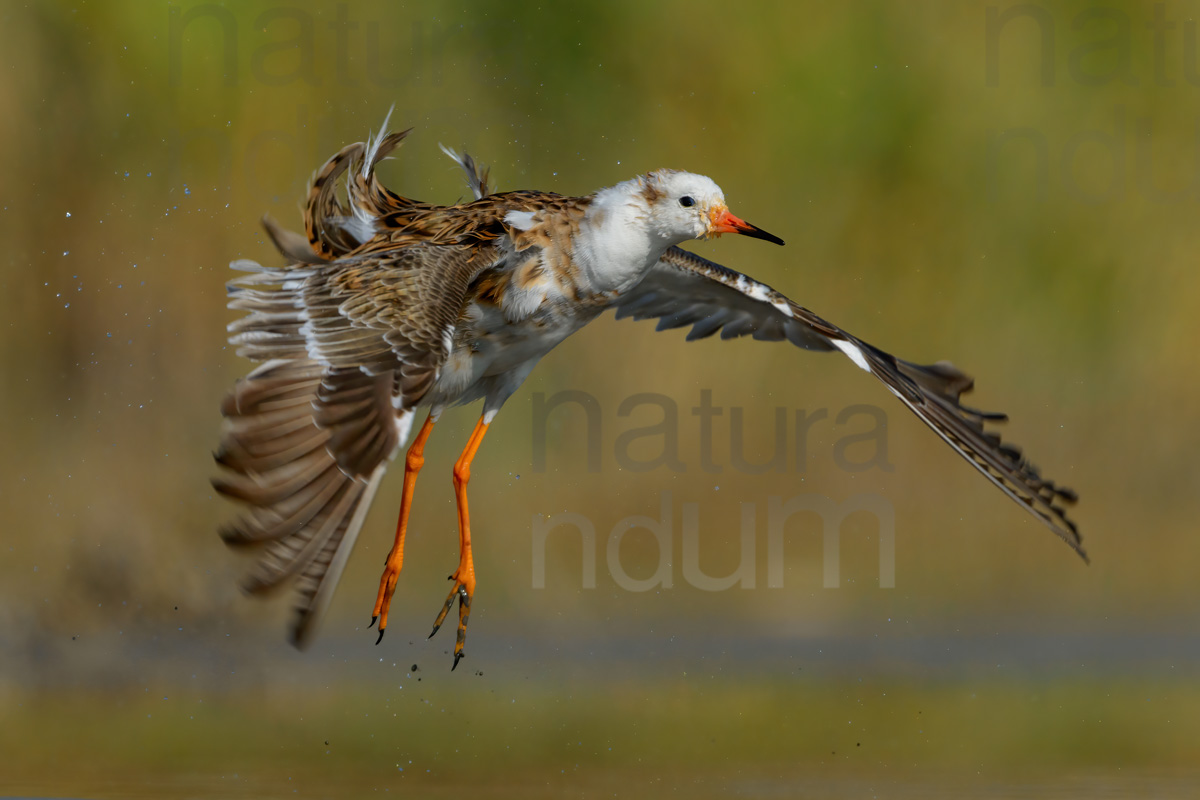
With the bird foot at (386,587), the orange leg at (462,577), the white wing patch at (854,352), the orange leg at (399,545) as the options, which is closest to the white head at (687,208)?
the white wing patch at (854,352)

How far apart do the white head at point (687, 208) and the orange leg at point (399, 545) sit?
1975 mm

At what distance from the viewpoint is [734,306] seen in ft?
36.0

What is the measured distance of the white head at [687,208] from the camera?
9094 millimetres

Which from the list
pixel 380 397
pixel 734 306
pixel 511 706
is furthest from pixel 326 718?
pixel 380 397

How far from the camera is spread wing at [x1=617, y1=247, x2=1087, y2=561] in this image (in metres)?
9.22

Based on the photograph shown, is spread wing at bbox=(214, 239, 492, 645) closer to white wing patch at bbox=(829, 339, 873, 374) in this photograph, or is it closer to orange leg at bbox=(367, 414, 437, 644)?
orange leg at bbox=(367, 414, 437, 644)

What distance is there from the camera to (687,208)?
9.10 metres

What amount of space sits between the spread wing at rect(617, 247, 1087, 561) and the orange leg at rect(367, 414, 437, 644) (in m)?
1.96

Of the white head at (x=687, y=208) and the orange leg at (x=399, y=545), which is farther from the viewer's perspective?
the orange leg at (x=399, y=545)

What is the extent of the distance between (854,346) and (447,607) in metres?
3.11

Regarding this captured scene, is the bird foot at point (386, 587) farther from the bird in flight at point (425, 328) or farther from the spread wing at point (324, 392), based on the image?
the spread wing at point (324, 392)

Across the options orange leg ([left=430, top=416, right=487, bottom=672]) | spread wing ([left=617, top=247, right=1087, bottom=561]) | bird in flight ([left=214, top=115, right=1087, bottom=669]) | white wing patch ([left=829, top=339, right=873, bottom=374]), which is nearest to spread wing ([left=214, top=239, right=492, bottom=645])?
bird in flight ([left=214, top=115, right=1087, bottom=669])

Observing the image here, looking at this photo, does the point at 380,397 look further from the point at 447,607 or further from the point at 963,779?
the point at 963,779

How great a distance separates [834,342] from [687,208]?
1.72m
